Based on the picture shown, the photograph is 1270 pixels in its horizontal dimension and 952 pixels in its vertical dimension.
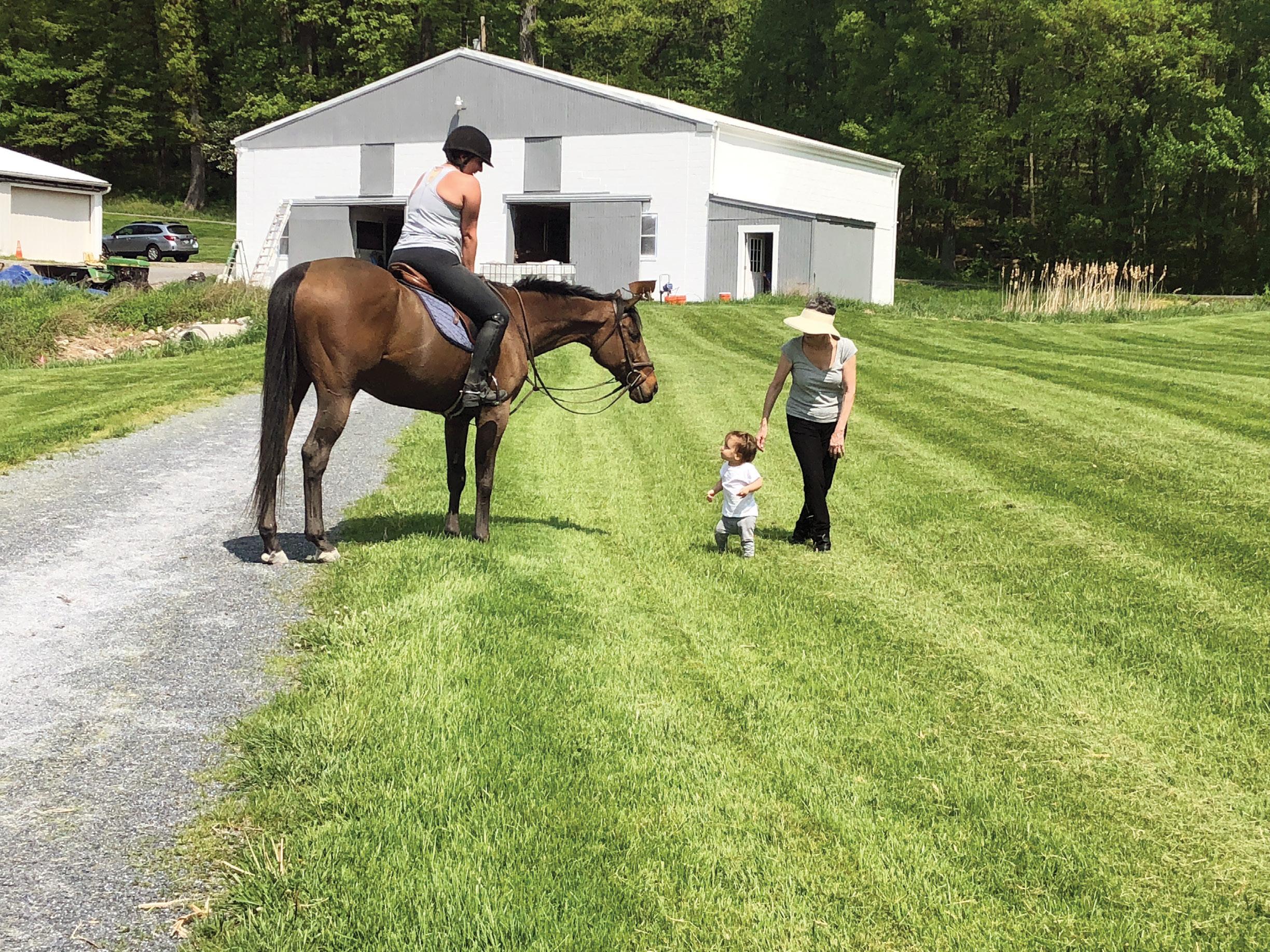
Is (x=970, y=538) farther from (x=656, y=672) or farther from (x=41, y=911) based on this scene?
(x=41, y=911)

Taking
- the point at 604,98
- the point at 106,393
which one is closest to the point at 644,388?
the point at 106,393

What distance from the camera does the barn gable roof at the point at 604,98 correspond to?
33.9m

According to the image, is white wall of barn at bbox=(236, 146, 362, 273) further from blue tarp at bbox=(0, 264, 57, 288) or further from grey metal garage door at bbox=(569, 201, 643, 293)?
blue tarp at bbox=(0, 264, 57, 288)

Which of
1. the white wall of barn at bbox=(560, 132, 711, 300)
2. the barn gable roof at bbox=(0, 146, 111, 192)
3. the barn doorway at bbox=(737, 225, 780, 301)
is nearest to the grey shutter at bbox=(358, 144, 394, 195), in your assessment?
the white wall of barn at bbox=(560, 132, 711, 300)

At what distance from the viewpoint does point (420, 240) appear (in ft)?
25.3

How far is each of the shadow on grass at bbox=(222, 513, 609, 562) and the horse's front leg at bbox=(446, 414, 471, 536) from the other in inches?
4.0

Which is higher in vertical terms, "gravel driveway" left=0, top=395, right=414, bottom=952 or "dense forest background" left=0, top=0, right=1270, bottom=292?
"dense forest background" left=0, top=0, right=1270, bottom=292

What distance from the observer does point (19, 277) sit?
2961 cm

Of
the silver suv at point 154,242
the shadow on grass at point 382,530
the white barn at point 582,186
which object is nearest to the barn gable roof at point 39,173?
the white barn at point 582,186

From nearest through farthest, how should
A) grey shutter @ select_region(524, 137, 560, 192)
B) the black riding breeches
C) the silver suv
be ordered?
the black riding breeches, grey shutter @ select_region(524, 137, 560, 192), the silver suv

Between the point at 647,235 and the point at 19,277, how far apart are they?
16.2 meters

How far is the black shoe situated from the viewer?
25.9 feet

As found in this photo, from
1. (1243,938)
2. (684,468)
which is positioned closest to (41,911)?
(1243,938)

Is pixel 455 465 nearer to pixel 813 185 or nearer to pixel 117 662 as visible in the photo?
pixel 117 662
